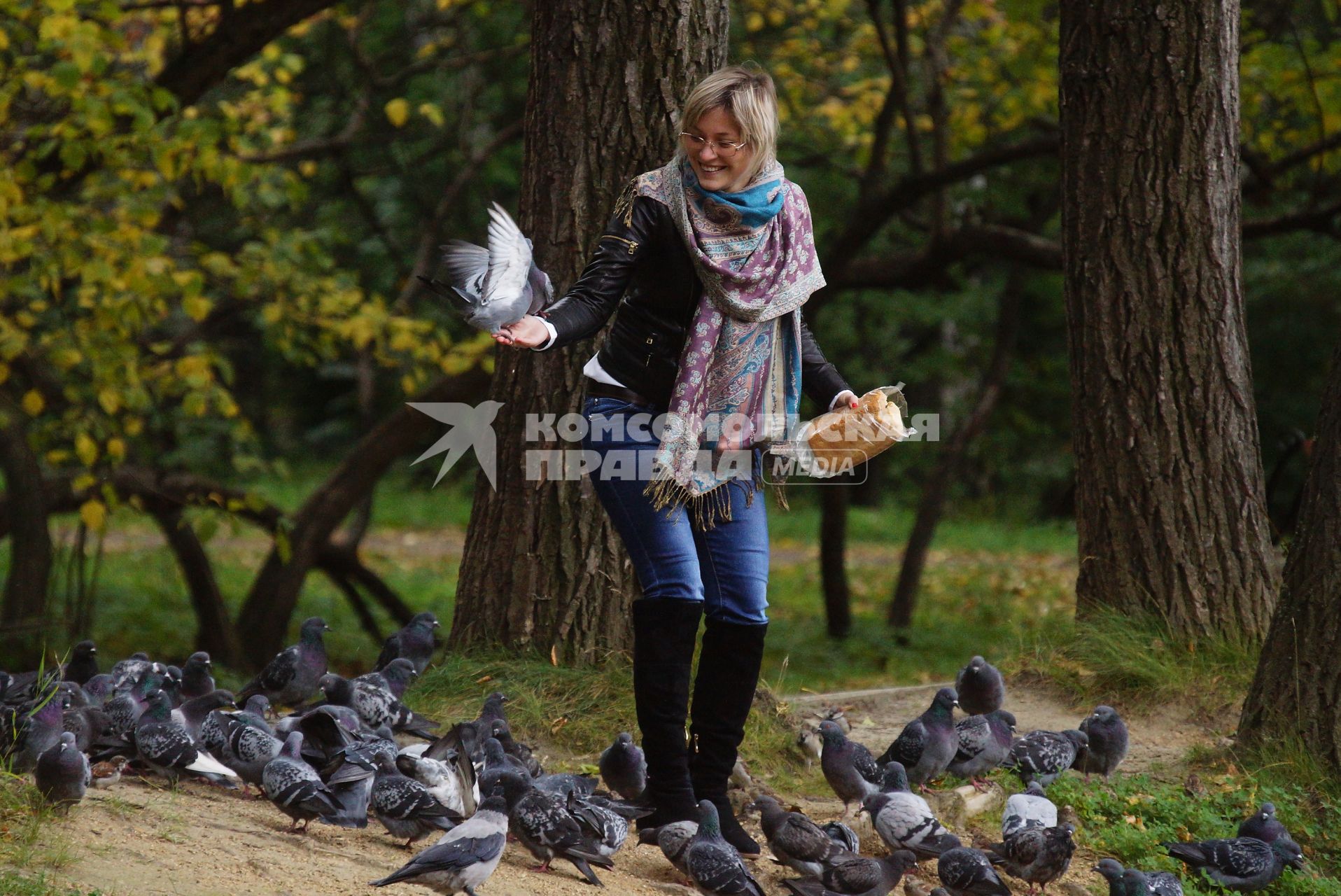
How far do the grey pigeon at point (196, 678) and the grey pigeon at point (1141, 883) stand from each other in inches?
153

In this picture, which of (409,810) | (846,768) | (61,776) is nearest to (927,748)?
(846,768)

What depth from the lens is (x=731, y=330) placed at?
3881 mm

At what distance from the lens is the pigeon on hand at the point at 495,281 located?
11.4ft

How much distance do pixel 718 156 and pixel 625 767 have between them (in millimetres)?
2248

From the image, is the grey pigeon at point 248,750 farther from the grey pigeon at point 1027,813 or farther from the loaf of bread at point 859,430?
the grey pigeon at point 1027,813

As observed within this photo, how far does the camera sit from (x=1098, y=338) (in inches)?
249

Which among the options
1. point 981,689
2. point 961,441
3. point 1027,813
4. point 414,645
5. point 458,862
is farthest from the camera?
point 961,441

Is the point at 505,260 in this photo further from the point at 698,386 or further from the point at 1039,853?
the point at 1039,853

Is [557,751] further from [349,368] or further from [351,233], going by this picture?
[349,368]

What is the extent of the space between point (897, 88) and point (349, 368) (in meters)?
15.1

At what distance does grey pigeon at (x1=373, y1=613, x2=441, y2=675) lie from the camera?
250 inches

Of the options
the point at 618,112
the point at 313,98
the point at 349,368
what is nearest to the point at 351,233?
the point at 313,98

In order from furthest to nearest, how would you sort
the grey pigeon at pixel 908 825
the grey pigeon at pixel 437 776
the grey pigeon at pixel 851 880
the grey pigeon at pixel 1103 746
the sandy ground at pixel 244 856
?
1. the grey pigeon at pixel 1103 746
2. the grey pigeon at pixel 908 825
3. the grey pigeon at pixel 437 776
4. the grey pigeon at pixel 851 880
5. the sandy ground at pixel 244 856

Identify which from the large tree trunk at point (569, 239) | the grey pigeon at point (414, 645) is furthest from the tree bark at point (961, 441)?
the large tree trunk at point (569, 239)
